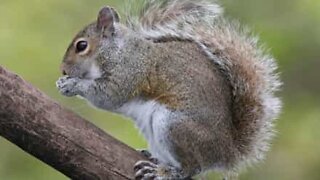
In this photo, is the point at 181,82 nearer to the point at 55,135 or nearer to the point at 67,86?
the point at 67,86

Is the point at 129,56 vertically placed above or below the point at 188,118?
above

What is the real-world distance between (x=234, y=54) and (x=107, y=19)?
1.56ft

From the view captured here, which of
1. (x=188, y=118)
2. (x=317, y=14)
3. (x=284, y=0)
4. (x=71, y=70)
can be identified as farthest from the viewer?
(x=284, y=0)

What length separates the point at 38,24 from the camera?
436cm

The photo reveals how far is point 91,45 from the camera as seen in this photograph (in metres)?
3.56

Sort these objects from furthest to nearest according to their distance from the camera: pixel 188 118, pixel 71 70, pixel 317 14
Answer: pixel 317 14 → pixel 71 70 → pixel 188 118

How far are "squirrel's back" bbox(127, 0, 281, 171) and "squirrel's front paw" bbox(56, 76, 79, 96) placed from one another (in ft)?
1.02

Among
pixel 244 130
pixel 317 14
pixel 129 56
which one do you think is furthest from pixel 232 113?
pixel 317 14

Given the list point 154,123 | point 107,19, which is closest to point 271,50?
point 107,19

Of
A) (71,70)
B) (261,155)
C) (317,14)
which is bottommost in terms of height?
(261,155)

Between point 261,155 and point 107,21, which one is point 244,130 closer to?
point 261,155

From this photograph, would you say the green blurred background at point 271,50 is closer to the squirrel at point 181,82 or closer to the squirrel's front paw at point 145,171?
the squirrel at point 181,82

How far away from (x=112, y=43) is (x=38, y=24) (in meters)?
0.88

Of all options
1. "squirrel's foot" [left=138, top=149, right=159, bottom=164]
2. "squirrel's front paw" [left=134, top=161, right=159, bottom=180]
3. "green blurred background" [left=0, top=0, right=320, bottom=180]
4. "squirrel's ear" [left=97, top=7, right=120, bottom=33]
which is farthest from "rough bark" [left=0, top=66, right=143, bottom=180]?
"green blurred background" [left=0, top=0, right=320, bottom=180]
